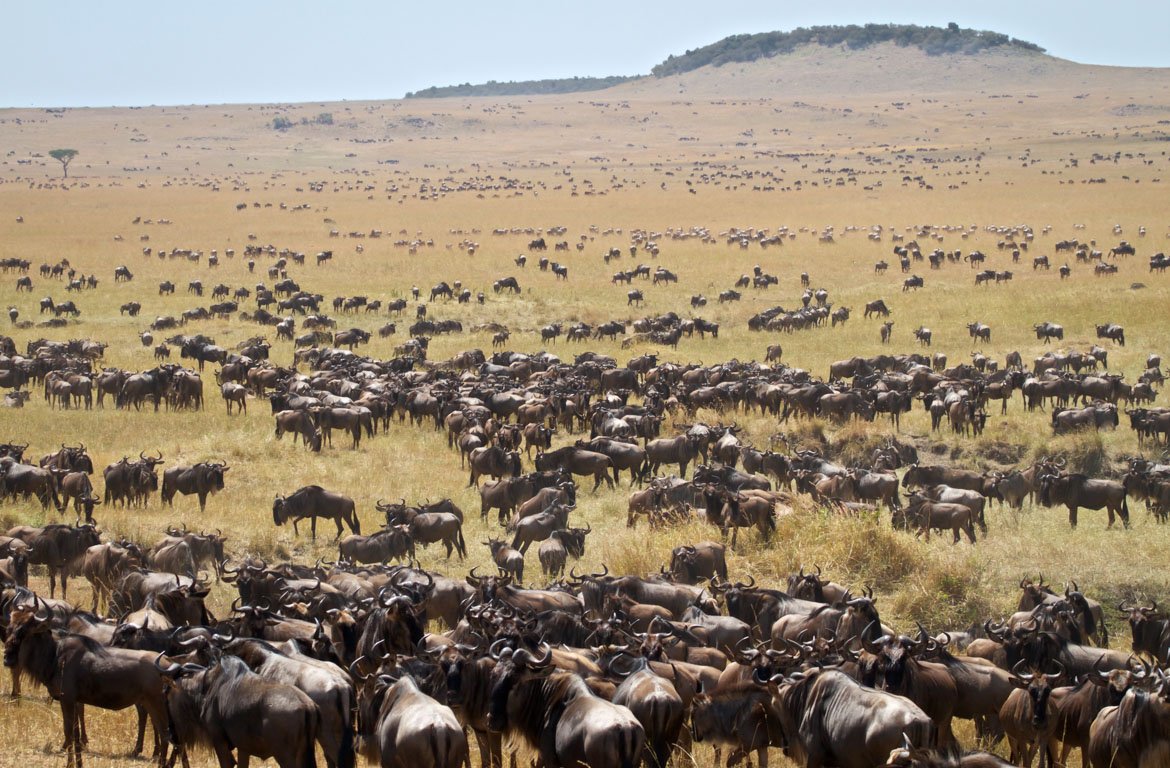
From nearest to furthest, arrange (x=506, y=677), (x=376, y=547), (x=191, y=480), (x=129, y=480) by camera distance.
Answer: (x=506, y=677), (x=376, y=547), (x=129, y=480), (x=191, y=480)

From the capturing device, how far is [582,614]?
1168cm

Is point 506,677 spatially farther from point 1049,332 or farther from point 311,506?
point 1049,332

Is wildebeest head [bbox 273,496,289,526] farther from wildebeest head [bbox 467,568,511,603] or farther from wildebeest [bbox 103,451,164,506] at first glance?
wildebeest head [bbox 467,568,511,603]

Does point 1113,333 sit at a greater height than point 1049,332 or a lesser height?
greater

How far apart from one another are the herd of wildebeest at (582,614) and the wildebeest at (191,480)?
0.12 feet

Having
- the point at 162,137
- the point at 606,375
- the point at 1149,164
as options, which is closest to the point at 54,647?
the point at 606,375

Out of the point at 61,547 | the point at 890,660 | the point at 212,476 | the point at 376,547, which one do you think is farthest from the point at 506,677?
the point at 212,476

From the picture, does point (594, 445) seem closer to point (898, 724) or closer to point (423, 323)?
point (898, 724)

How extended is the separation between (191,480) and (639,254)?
35951 mm

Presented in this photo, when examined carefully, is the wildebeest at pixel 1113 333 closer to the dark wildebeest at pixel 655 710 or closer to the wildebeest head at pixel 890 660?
the wildebeest head at pixel 890 660

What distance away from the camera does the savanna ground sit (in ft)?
50.2

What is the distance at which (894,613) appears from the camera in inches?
516

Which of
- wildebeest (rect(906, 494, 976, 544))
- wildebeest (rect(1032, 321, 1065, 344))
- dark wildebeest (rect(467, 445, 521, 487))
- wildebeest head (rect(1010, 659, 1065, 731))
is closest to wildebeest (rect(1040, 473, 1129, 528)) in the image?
wildebeest (rect(906, 494, 976, 544))

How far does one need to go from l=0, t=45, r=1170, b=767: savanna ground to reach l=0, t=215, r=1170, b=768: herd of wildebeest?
612 mm
